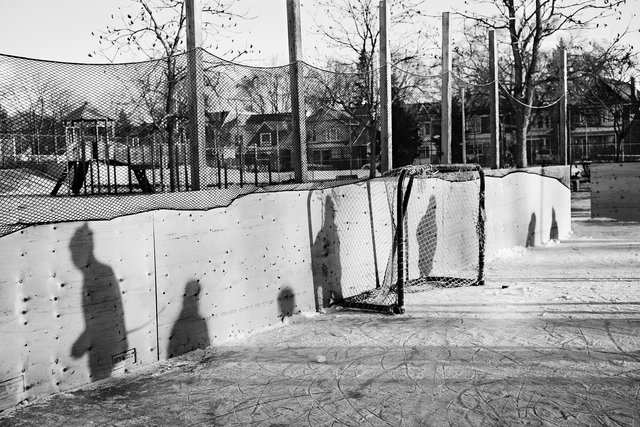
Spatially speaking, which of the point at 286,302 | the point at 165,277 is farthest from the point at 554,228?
the point at 165,277

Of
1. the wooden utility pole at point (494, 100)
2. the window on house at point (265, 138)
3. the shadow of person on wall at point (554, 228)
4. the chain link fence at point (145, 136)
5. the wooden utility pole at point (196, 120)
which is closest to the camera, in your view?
the chain link fence at point (145, 136)

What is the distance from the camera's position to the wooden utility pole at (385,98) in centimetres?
1011

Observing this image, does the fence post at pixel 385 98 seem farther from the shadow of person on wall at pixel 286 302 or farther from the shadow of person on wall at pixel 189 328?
the shadow of person on wall at pixel 189 328

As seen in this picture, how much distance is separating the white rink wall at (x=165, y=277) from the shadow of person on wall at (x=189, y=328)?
1 cm

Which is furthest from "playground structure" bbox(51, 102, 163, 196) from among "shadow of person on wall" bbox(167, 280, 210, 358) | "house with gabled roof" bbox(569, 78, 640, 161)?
"house with gabled roof" bbox(569, 78, 640, 161)

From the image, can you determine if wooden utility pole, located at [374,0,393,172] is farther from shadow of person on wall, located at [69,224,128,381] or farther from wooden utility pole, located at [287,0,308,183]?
shadow of person on wall, located at [69,224,128,381]

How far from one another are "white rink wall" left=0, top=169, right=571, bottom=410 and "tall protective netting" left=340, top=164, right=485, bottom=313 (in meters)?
0.22

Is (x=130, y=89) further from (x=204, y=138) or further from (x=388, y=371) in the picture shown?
(x=388, y=371)

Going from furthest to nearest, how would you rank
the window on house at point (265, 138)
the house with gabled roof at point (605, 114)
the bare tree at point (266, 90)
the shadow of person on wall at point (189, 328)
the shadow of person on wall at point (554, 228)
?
the house with gabled roof at point (605, 114) < the shadow of person on wall at point (554, 228) < the window on house at point (265, 138) < the bare tree at point (266, 90) < the shadow of person on wall at point (189, 328)

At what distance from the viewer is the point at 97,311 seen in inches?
210

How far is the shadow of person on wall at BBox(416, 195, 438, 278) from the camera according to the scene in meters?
10.1

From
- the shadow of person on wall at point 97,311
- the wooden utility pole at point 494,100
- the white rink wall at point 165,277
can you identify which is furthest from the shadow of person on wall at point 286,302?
the wooden utility pole at point 494,100

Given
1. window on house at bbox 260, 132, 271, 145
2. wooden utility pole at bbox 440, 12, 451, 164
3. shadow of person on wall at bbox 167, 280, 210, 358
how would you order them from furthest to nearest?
wooden utility pole at bbox 440, 12, 451, 164 < window on house at bbox 260, 132, 271, 145 < shadow of person on wall at bbox 167, 280, 210, 358

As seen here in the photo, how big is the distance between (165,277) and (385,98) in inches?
202
